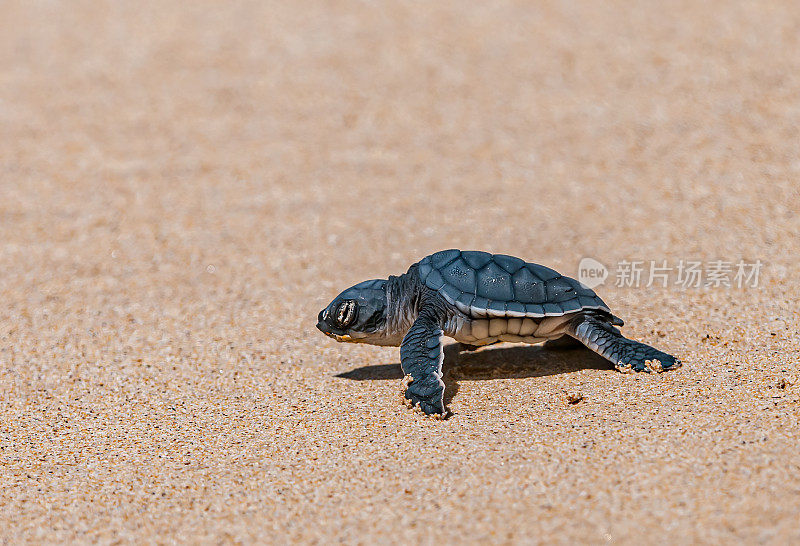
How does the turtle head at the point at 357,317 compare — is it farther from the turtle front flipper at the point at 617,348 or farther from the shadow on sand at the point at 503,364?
the turtle front flipper at the point at 617,348

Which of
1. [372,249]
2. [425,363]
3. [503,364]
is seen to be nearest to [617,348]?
[503,364]

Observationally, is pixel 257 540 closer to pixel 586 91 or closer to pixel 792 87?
pixel 586 91

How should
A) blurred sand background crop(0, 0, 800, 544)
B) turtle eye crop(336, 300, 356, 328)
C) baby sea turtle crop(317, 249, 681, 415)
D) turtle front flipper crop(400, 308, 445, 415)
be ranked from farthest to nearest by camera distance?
turtle eye crop(336, 300, 356, 328) → baby sea turtle crop(317, 249, 681, 415) → turtle front flipper crop(400, 308, 445, 415) → blurred sand background crop(0, 0, 800, 544)

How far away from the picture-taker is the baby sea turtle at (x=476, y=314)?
394 centimetres

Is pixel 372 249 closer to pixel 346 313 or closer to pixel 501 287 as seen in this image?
pixel 346 313

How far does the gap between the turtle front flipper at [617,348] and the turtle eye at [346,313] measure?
1154 millimetres

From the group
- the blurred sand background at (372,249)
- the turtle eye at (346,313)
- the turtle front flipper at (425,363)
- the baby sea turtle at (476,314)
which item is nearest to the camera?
the blurred sand background at (372,249)

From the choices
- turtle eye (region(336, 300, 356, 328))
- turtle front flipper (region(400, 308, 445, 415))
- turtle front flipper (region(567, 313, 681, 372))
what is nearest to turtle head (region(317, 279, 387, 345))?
turtle eye (region(336, 300, 356, 328))

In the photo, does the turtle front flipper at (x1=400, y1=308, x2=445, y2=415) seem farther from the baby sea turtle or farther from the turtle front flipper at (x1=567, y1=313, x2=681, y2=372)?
the turtle front flipper at (x1=567, y1=313, x2=681, y2=372)

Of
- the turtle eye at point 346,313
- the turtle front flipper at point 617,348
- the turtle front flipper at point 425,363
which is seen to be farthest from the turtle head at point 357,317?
the turtle front flipper at point 617,348

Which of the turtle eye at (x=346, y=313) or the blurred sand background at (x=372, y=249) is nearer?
the blurred sand background at (x=372, y=249)

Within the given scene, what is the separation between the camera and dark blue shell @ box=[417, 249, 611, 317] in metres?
3.95

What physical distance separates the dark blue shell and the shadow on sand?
38cm

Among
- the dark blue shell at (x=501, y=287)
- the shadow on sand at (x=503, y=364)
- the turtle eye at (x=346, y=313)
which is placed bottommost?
the shadow on sand at (x=503, y=364)
